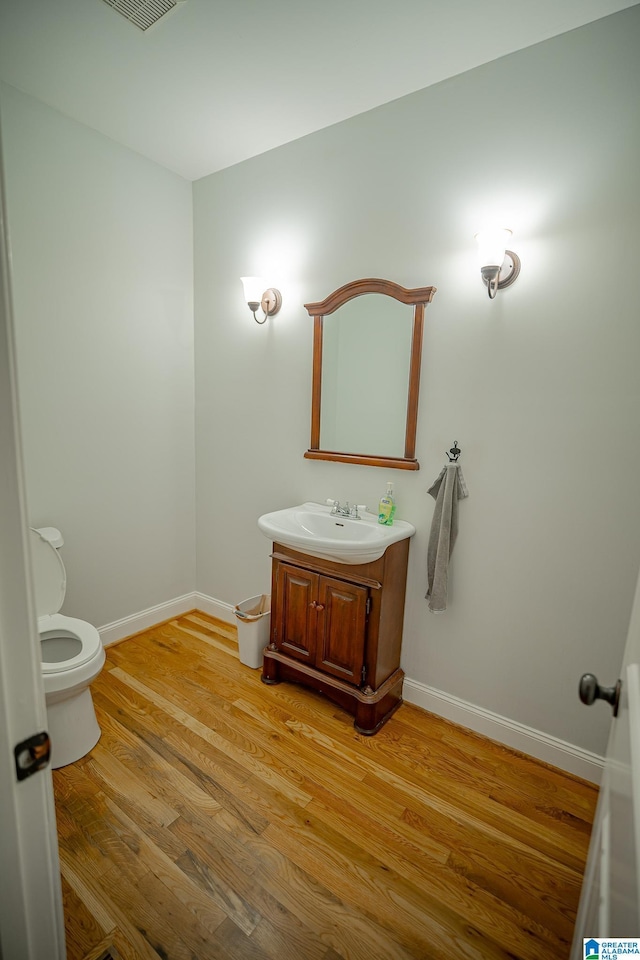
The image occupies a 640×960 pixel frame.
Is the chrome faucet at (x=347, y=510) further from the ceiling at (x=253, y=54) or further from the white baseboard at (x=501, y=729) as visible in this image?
the ceiling at (x=253, y=54)

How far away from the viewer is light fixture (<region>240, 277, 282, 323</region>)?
8.06ft

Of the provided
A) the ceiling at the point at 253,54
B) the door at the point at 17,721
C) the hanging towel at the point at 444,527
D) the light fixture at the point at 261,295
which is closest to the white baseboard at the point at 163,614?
the hanging towel at the point at 444,527

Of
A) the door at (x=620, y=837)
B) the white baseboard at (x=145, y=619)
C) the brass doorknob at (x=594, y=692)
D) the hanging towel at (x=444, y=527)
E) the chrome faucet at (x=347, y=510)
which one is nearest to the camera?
the door at (x=620, y=837)

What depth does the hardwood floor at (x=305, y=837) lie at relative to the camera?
125cm

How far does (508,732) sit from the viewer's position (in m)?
1.98

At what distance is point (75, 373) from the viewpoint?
236 centimetres

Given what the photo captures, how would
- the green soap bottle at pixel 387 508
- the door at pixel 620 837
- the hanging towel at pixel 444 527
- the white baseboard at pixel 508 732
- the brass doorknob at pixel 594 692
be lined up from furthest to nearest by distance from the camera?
1. the green soap bottle at pixel 387 508
2. the hanging towel at pixel 444 527
3. the white baseboard at pixel 508 732
4. the brass doorknob at pixel 594 692
5. the door at pixel 620 837

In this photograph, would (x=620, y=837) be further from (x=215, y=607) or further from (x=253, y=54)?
(x=215, y=607)

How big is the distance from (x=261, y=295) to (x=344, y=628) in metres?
1.85

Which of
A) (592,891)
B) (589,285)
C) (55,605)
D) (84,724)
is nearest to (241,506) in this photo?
(55,605)

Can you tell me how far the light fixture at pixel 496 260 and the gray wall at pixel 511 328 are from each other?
52 millimetres

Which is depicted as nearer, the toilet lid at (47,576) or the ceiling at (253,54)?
the ceiling at (253,54)

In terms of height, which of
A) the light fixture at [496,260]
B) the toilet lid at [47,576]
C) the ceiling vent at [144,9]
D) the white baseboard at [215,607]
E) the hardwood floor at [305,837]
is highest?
the ceiling vent at [144,9]

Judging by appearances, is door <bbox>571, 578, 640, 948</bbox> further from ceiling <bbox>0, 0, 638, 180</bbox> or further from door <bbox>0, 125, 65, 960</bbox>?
ceiling <bbox>0, 0, 638, 180</bbox>
